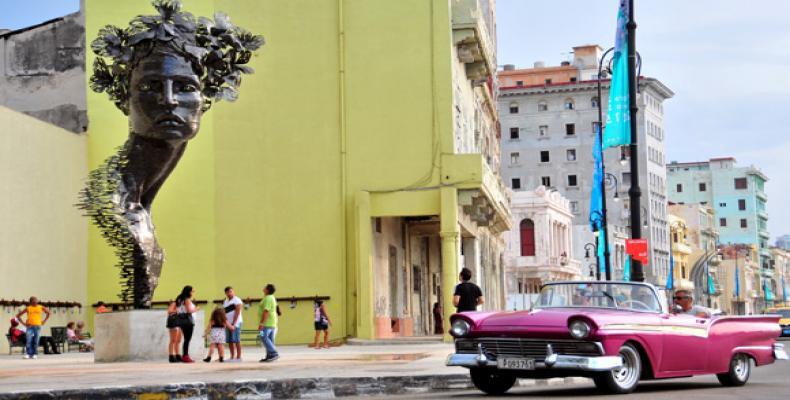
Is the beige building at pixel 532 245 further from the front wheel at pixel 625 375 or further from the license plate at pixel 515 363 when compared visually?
the license plate at pixel 515 363

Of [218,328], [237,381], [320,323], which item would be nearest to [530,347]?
[237,381]

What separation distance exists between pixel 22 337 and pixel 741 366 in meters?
19.4

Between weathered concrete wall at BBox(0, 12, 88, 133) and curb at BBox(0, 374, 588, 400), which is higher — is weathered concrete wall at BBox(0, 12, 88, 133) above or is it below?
above

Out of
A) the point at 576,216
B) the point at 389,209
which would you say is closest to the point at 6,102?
the point at 389,209

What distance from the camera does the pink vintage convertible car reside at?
13.3 metres

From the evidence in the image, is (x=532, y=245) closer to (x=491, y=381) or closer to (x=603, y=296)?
(x=603, y=296)

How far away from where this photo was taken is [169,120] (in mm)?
21781

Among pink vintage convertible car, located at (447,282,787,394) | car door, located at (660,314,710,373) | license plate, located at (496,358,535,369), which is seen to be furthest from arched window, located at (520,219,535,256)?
license plate, located at (496,358,535,369)

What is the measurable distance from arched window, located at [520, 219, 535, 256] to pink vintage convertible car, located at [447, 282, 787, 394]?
6488 centimetres

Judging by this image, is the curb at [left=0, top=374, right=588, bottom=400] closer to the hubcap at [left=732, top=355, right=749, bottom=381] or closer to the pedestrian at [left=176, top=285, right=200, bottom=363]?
the hubcap at [left=732, top=355, right=749, bottom=381]

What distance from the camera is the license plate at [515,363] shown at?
13.4 metres

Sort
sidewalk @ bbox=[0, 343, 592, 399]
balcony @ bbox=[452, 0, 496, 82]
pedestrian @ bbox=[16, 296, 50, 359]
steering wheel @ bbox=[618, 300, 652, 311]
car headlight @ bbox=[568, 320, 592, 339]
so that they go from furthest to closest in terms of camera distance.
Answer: balcony @ bbox=[452, 0, 496, 82]
pedestrian @ bbox=[16, 296, 50, 359]
steering wheel @ bbox=[618, 300, 652, 311]
sidewalk @ bbox=[0, 343, 592, 399]
car headlight @ bbox=[568, 320, 592, 339]

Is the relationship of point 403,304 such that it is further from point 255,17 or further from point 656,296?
point 656,296

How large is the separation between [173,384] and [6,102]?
2621cm
